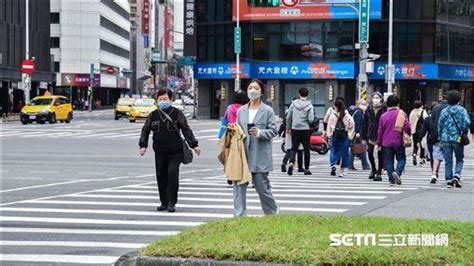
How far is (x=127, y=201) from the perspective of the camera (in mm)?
14195

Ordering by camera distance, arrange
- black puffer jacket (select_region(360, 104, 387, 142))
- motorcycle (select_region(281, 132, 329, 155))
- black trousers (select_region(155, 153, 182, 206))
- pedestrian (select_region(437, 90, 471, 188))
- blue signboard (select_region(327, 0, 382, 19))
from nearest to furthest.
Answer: black trousers (select_region(155, 153, 182, 206)) → pedestrian (select_region(437, 90, 471, 188)) → black puffer jacket (select_region(360, 104, 387, 142)) → motorcycle (select_region(281, 132, 329, 155)) → blue signboard (select_region(327, 0, 382, 19))

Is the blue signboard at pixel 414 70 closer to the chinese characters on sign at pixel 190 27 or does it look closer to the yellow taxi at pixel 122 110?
the chinese characters on sign at pixel 190 27

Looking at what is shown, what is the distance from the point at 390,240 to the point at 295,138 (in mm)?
11915

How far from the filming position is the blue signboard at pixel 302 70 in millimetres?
63312

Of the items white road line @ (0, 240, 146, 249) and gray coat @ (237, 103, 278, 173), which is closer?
white road line @ (0, 240, 146, 249)

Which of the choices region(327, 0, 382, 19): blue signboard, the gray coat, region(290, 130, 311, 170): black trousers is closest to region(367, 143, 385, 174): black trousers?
region(290, 130, 311, 170): black trousers

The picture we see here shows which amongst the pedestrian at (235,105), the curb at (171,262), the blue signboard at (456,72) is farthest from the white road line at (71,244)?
the blue signboard at (456,72)

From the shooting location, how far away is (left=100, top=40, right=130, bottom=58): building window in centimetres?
11462

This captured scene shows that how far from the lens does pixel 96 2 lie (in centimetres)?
10950

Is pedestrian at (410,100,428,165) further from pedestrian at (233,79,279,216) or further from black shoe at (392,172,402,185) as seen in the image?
pedestrian at (233,79,279,216)

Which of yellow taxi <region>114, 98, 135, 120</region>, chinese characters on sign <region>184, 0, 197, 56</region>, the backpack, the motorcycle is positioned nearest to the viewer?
the backpack

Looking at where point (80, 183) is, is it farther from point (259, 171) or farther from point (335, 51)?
point (335, 51)

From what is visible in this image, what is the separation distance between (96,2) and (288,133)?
9374 cm

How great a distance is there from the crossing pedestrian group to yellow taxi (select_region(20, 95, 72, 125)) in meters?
32.9
